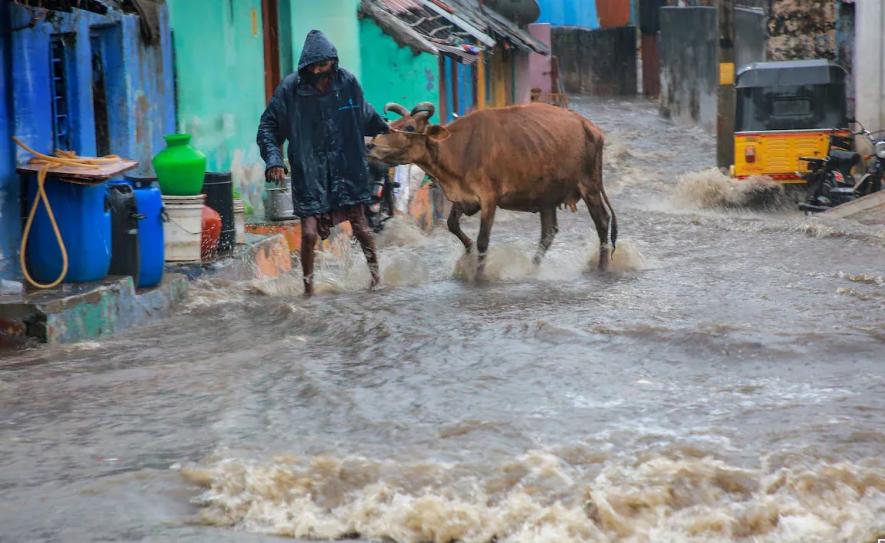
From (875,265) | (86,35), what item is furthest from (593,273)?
(86,35)

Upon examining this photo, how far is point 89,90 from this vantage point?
9727 millimetres

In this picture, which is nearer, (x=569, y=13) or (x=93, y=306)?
(x=93, y=306)

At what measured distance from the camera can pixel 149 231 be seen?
361 inches

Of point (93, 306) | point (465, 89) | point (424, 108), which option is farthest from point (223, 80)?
point (465, 89)

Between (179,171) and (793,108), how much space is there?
11.0 m

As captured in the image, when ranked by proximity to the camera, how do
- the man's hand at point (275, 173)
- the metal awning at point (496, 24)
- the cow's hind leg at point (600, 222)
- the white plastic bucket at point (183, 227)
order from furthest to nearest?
1. the metal awning at point (496, 24)
2. the cow's hind leg at point (600, 222)
3. the white plastic bucket at point (183, 227)
4. the man's hand at point (275, 173)

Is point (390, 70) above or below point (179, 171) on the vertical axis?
above

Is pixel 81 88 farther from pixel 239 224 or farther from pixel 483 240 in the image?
pixel 483 240

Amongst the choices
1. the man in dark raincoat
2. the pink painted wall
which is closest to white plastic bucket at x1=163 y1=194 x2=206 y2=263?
the man in dark raincoat

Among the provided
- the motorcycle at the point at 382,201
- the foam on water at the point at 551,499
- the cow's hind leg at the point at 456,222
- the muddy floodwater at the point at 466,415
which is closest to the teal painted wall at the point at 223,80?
the motorcycle at the point at 382,201

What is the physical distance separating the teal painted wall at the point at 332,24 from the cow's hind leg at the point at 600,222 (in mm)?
4137

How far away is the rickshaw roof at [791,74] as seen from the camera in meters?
18.5

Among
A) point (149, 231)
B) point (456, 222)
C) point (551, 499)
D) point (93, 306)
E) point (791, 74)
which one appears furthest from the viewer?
point (791, 74)

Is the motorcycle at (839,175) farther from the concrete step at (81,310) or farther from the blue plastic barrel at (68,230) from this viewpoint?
the blue plastic barrel at (68,230)
